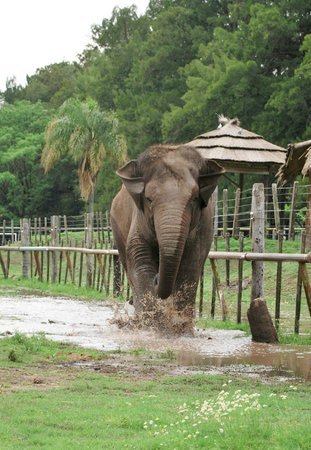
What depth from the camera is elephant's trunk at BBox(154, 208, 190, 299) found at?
1163 cm

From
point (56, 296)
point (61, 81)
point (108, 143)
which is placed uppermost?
point (61, 81)

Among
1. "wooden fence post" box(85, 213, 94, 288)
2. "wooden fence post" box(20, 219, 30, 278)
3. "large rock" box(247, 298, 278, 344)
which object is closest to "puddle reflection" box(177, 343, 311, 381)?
"large rock" box(247, 298, 278, 344)

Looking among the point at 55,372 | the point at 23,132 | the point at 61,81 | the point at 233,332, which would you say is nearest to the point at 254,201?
the point at 233,332

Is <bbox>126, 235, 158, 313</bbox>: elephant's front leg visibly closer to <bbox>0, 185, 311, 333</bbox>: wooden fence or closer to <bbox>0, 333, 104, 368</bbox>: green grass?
<bbox>0, 333, 104, 368</bbox>: green grass

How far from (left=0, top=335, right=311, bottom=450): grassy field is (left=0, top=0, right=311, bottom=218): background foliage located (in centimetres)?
2900

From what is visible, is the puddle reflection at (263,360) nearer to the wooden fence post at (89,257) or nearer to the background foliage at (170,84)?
the wooden fence post at (89,257)

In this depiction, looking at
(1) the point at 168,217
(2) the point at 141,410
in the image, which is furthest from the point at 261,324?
(2) the point at 141,410

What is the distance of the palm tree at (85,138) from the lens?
44875 mm

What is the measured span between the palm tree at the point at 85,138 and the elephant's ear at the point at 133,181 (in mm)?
31989

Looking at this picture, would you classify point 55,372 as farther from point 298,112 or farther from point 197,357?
point 298,112

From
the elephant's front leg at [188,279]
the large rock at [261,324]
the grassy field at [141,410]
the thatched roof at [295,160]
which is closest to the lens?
the grassy field at [141,410]

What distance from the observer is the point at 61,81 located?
7731cm

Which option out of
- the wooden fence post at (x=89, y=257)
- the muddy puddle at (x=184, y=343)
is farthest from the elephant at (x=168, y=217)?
the wooden fence post at (x=89, y=257)

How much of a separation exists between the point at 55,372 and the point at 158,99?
43.9 meters
